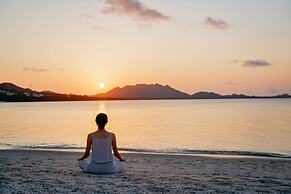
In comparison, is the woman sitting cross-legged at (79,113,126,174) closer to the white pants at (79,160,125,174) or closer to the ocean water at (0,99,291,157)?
the white pants at (79,160,125,174)

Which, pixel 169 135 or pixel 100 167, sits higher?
pixel 100 167

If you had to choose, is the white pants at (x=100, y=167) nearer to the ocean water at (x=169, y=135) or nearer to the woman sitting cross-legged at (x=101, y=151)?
the woman sitting cross-legged at (x=101, y=151)

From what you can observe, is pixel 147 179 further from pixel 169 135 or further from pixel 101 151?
pixel 169 135

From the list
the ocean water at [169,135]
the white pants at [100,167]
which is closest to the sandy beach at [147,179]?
the white pants at [100,167]

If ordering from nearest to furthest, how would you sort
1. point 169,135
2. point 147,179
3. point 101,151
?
1. point 147,179
2. point 101,151
3. point 169,135

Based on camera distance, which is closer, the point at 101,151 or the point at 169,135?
the point at 101,151

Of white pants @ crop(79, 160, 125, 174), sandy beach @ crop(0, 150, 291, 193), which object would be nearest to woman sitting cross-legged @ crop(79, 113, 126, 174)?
white pants @ crop(79, 160, 125, 174)

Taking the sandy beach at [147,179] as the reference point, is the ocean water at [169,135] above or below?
below

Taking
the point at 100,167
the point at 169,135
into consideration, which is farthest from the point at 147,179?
the point at 169,135

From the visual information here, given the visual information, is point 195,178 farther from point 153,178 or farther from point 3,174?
point 3,174

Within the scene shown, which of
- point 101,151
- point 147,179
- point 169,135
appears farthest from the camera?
point 169,135

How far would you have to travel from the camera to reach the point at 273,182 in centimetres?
956

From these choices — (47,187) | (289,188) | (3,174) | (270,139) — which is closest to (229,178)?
(289,188)

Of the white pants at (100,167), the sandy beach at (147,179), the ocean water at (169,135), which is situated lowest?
the ocean water at (169,135)
